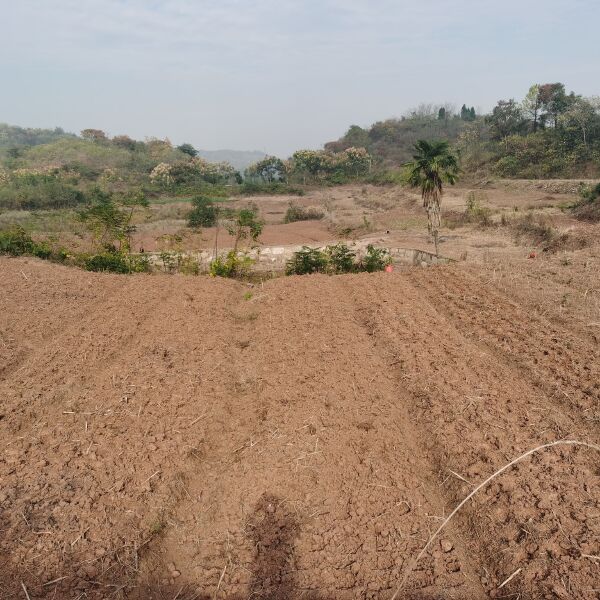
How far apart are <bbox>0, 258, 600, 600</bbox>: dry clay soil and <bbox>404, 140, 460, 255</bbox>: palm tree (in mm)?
8517

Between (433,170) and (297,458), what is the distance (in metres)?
13.4

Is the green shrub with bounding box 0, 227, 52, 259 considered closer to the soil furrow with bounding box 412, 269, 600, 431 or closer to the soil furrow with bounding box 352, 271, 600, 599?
the soil furrow with bounding box 412, 269, 600, 431

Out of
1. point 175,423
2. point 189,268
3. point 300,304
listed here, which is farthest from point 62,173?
point 175,423

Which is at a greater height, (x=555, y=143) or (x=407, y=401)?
(x=555, y=143)

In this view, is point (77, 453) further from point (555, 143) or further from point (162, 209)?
point (555, 143)

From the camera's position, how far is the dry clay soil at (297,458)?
3559 millimetres

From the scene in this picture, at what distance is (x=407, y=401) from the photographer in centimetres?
599

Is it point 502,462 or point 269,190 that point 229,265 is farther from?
point 269,190

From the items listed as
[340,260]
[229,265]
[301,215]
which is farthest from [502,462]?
[301,215]

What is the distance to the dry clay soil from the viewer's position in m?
3.56

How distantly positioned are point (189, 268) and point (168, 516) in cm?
1078

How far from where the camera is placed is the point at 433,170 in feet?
52.5

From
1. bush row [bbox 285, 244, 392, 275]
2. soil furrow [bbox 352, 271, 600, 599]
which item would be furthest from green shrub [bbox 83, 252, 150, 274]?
soil furrow [bbox 352, 271, 600, 599]

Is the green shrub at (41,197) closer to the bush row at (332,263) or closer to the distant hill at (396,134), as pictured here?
the bush row at (332,263)
